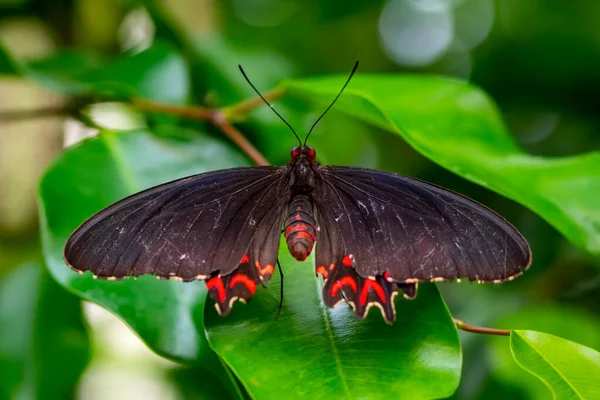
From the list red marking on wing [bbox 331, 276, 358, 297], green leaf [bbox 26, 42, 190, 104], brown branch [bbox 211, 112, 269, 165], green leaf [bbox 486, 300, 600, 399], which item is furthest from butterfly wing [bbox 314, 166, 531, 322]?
green leaf [bbox 486, 300, 600, 399]

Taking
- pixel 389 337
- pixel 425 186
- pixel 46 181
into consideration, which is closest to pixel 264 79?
pixel 46 181

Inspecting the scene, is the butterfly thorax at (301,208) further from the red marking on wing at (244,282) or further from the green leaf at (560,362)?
the green leaf at (560,362)

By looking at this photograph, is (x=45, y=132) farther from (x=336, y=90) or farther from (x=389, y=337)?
(x=389, y=337)

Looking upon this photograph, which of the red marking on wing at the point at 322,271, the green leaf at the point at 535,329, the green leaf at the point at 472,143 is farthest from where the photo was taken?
the green leaf at the point at 535,329

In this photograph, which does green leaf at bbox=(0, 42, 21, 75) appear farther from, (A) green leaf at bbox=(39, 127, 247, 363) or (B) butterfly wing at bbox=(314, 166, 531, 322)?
(B) butterfly wing at bbox=(314, 166, 531, 322)

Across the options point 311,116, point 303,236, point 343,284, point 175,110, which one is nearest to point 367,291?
point 343,284

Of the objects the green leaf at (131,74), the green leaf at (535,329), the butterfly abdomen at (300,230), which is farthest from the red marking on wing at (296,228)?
the green leaf at (535,329)

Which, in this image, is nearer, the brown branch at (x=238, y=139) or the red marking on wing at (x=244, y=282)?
the red marking on wing at (x=244, y=282)
